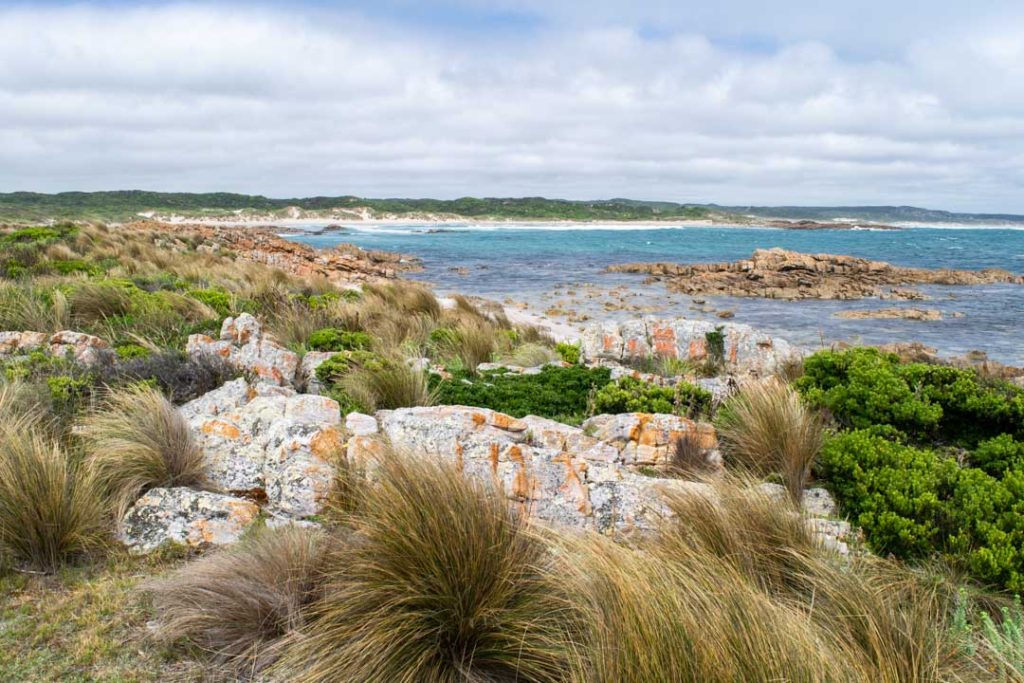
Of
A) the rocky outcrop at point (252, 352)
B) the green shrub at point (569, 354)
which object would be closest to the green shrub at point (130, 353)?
the rocky outcrop at point (252, 352)

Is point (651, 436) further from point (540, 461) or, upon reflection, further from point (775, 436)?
point (540, 461)

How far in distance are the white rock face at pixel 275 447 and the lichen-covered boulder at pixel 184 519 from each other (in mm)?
273

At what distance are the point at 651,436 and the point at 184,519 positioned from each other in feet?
13.0

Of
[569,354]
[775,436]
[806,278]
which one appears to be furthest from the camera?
[806,278]

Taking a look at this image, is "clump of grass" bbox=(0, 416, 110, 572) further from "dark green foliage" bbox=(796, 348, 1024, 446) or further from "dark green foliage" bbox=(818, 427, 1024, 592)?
"dark green foliage" bbox=(796, 348, 1024, 446)

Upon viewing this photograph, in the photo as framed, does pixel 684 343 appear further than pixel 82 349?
Yes

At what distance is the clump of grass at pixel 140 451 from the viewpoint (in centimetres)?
444

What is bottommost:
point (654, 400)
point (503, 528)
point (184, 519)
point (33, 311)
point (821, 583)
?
point (184, 519)

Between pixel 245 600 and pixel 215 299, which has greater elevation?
pixel 215 299

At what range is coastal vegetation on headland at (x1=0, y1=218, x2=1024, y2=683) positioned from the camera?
2.66 meters

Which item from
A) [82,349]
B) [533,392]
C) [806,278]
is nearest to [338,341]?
[82,349]

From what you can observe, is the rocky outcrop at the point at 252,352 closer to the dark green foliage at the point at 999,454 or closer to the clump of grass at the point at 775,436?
the clump of grass at the point at 775,436

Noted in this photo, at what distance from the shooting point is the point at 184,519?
4.21 meters

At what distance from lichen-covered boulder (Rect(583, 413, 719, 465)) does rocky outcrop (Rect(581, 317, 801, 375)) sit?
162 inches
